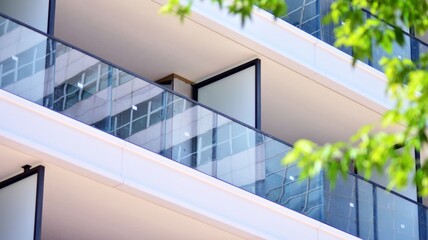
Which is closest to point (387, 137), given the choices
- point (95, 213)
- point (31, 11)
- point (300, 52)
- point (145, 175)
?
point (145, 175)

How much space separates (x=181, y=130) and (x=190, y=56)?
9.82 feet

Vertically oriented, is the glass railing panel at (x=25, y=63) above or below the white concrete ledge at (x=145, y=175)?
above

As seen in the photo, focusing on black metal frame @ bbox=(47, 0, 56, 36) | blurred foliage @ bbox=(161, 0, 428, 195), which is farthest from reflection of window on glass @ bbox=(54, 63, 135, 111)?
blurred foliage @ bbox=(161, 0, 428, 195)

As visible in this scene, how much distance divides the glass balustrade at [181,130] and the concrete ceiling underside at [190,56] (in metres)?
1.75

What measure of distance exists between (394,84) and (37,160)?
699 centimetres

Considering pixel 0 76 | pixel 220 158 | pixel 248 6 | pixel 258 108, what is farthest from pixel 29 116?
pixel 248 6

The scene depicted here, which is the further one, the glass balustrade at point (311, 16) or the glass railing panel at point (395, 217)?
the glass balustrade at point (311, 16)

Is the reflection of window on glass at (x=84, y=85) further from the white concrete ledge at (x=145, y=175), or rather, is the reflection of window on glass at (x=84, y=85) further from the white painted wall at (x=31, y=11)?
the white painted wall at (x=31, y=11)

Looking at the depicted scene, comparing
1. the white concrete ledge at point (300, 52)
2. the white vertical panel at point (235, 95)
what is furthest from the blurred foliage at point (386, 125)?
the white vertical panel at point (235, 95)

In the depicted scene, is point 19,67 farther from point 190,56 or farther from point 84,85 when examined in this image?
point 190,56

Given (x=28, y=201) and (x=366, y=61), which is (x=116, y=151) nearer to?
(x=28, y=201)

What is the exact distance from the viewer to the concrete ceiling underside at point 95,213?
1482cm

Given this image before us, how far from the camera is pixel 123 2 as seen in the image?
17047mm

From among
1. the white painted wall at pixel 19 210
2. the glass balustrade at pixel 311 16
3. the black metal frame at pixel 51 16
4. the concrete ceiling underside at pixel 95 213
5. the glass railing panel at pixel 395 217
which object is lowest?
the white painted wall at pixel 19 210
